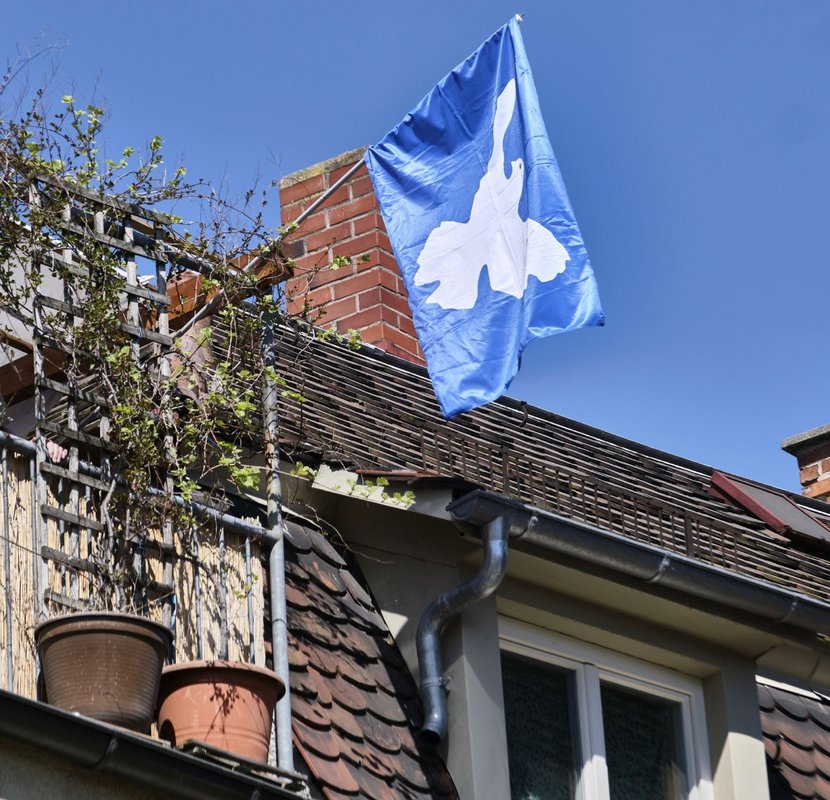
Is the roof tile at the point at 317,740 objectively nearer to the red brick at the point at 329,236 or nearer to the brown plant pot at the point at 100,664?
the brown plant pot at the point at 100,664

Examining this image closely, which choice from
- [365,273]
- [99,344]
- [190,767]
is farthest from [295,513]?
[365,273]

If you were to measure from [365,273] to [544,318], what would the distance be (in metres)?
4.01

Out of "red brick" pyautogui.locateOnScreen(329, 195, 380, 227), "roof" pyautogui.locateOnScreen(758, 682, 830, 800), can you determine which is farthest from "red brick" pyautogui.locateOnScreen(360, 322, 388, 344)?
"roof" pyautogui.locateOnScreen(758, 682, 830, 800)

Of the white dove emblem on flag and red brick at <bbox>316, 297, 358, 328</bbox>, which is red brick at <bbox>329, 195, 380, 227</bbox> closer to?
red brick at <bbox>316, 297, 358, 328</bbox>

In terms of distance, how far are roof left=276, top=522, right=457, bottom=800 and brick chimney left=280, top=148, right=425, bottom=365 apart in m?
3.70

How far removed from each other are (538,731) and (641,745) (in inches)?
23.4

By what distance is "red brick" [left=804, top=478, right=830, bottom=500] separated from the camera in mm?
13250

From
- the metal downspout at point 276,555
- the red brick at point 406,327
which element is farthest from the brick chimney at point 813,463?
the metal downspout at point 276,555

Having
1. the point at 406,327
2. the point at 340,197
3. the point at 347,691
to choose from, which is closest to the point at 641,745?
the point at 347,691

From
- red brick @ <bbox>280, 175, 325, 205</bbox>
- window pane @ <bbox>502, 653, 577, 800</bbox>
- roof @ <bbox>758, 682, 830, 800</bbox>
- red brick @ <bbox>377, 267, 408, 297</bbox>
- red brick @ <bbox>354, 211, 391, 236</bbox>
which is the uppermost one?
red brick @ <bbox>280, 175, 325, 205</bbox>

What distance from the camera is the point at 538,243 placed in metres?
7.79

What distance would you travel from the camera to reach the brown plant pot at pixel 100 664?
5652 mm

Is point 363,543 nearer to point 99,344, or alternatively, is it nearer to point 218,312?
point 218,312

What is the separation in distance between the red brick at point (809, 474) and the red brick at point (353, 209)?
3625 millimetres
